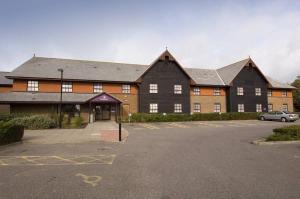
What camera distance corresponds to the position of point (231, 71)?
38781mm

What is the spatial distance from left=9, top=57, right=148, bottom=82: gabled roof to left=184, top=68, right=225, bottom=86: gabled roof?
9.59 meters

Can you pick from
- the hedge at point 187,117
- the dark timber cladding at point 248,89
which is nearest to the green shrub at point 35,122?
the hedge at point 187,117

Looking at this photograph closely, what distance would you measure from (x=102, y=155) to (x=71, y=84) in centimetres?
2292

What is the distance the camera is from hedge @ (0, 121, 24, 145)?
12.5 m

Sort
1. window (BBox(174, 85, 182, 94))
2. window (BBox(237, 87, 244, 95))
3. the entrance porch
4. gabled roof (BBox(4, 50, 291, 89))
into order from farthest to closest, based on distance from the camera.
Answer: window (BBox(237, 87, 244, 95)) → window (BBox(174, 85, 182, 94)) → the entrance porch → gabled roof (BBox(4, 50, 291, 89))

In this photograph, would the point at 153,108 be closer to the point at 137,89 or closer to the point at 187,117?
the point at 137,89

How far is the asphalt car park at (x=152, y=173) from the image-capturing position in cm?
529

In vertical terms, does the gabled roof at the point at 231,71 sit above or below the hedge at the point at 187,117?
above

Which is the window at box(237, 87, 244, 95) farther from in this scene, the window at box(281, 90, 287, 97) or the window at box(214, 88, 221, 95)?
the window at box(281, 90, 287, 97)

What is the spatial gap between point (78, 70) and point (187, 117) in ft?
58.0

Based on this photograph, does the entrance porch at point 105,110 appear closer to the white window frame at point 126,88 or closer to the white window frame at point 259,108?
the white window frame at point 126,88

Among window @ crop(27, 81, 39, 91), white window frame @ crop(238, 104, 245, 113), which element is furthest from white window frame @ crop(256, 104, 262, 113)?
window @ crop(27, 81, 39, 91)

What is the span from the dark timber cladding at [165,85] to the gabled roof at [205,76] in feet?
12.1

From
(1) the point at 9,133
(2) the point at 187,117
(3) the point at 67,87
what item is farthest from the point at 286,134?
(3) the point at 67,87
